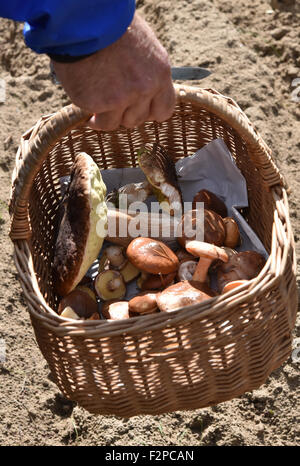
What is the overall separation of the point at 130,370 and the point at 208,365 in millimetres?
239

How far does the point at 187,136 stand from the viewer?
2367mm

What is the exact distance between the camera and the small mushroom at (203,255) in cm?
188

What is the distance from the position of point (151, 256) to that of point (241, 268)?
1.06 ft

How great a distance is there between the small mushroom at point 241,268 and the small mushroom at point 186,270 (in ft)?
0.32

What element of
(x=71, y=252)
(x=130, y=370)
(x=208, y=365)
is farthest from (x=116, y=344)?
(x=71, y=252)

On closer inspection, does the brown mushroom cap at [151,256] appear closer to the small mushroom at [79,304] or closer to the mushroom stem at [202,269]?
the mushroom stem at [202,269]

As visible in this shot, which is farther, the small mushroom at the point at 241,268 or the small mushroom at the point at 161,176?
the small mushroom at the point at 161,176

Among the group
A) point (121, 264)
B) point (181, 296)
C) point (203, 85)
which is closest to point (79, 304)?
point (121, 264)

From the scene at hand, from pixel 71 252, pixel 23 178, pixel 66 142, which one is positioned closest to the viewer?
pixel 23 178

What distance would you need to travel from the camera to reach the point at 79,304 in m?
1.95

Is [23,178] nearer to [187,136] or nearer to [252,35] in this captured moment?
[187,136]

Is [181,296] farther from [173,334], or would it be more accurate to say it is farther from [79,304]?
[79,304]

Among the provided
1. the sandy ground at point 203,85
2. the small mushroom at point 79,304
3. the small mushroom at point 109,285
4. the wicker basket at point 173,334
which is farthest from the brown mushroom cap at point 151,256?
the sandy ground at point 203,85

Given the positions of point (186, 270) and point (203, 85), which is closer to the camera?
point (186, 270)
